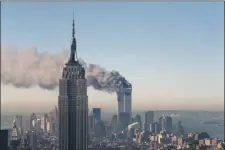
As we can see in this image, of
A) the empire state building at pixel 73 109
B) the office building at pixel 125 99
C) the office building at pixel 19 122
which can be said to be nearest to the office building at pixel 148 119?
the office building at pixel 125 99

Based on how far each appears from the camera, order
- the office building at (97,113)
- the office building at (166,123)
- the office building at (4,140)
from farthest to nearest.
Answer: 1. the office building at (97,113)
2. the office building at (166,123)
3. the office building at (4,140)

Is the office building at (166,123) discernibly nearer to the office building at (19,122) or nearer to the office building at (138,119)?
the office building at (138,119)

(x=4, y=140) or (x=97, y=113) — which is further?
(x=97, y=113)

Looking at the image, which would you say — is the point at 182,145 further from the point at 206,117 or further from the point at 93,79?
the point at 93,79

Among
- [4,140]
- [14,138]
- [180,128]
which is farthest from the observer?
[180,128]

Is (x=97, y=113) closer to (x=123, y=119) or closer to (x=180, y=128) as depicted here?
(x=123, y=119)

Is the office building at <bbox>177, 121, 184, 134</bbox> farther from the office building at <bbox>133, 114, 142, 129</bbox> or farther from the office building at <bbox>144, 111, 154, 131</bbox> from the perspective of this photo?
the office building at <bbox>133, 114, 142, 129</bbox>

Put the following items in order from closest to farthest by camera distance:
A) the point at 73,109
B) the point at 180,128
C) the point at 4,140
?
the point at 4,140 → the point at 180,128 → the point at 73,109

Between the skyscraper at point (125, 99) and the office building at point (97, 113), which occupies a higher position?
the skyscraper at point (125, 99)

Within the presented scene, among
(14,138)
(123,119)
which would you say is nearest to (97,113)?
(123,119)
